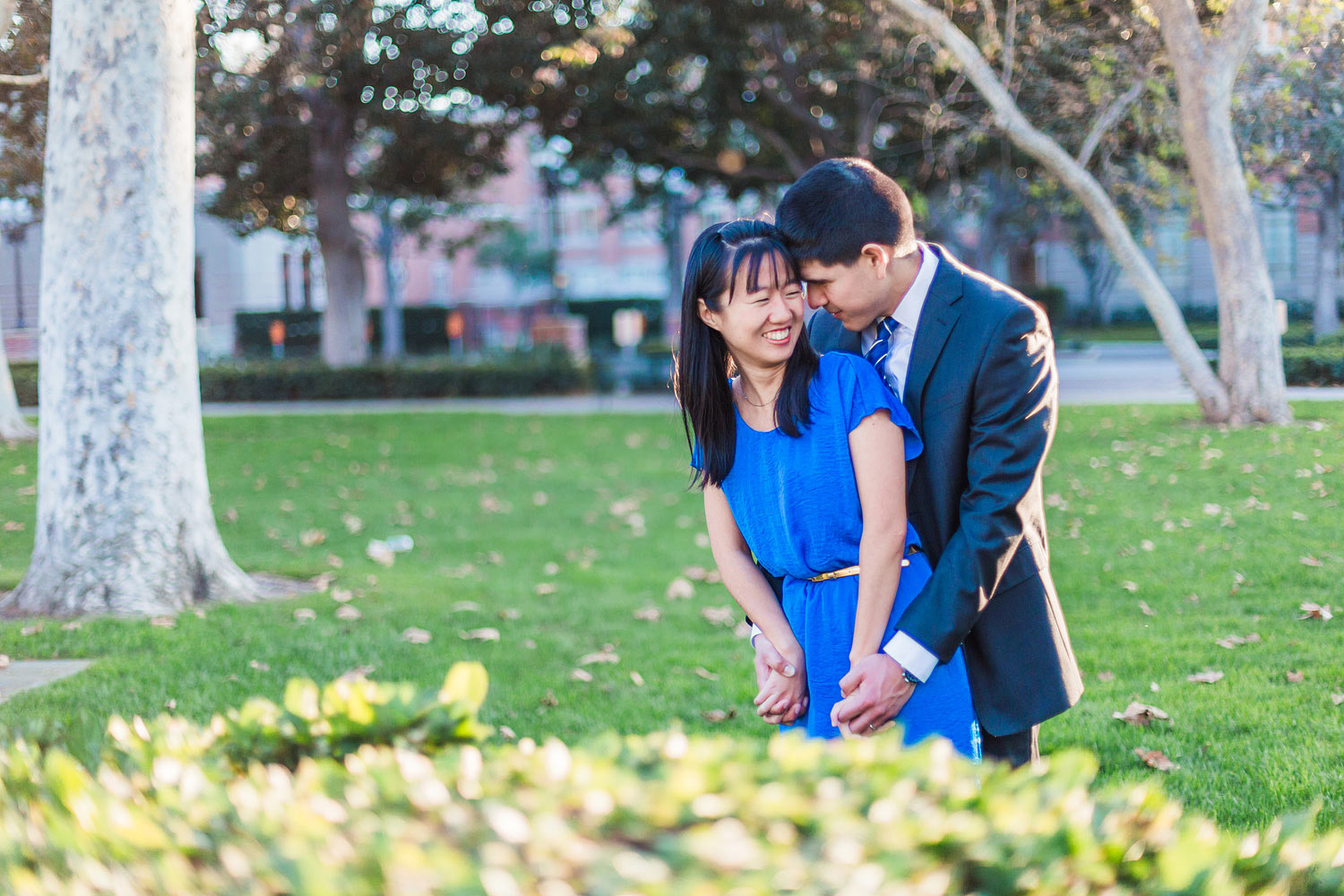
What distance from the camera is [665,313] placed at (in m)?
46.5

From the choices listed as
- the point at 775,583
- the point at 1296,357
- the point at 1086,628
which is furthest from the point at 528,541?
the point at 1296,357

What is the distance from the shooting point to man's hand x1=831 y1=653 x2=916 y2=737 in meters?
2.25

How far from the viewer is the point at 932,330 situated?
2.36 metres

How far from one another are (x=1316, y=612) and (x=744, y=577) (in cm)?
431

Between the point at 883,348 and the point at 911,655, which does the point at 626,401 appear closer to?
the point at 883,348

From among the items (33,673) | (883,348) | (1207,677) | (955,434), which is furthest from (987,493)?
(33,673)

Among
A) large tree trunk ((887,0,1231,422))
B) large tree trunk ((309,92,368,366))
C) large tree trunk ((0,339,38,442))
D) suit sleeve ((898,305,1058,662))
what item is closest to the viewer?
suit sleeve ((898,305,1058,662))

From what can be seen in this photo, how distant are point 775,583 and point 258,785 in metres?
1.33

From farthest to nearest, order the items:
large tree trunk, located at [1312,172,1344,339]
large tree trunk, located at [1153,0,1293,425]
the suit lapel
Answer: large tree trunk, located at [1312,172,1344,339] → large tree trunk, located at [1153,0,1293,425] → the suit lapel

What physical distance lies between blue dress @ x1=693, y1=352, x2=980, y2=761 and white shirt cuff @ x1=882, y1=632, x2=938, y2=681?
0.11 m

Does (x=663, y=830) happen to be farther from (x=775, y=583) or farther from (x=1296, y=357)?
(x=1296, y=357)

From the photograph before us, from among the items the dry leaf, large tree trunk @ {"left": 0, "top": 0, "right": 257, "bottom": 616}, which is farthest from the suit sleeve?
large tree trunk @ {"left": 0, "top": 0, "right": 257, "bottom": 616}

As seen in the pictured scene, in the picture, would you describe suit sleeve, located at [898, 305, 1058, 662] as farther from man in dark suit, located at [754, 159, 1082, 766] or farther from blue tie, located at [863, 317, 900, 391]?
blue tie, located at [863, 317, 900, 391]

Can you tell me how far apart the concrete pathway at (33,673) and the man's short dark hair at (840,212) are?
4.00 metres
